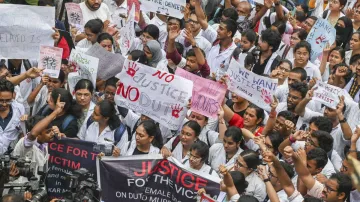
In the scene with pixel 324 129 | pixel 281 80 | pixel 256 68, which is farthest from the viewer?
pixel 256 68

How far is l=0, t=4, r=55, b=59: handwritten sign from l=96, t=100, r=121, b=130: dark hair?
4.35 feet

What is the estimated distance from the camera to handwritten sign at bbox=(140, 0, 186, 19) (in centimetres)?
1246

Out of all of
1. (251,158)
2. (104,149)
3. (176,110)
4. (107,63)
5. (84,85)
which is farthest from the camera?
(107,63)

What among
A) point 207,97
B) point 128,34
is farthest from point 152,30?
point 207,97

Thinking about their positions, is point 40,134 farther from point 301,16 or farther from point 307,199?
point 301,16

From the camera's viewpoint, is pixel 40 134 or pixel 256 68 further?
pixel 256 68

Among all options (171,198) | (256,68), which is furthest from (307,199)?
(256,68)

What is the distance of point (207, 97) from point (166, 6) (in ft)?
9.94

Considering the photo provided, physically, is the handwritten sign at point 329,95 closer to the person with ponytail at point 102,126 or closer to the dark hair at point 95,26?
the person with ponytail at point 102,126

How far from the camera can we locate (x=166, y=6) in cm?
1251

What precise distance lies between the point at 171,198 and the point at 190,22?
4.45 m

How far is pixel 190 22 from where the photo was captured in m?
12.7

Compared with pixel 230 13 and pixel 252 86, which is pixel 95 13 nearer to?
pixel 230 13

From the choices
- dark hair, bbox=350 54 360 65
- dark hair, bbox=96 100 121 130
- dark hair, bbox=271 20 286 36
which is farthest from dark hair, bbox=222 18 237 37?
dark hair, bbox=96 100 121 130
